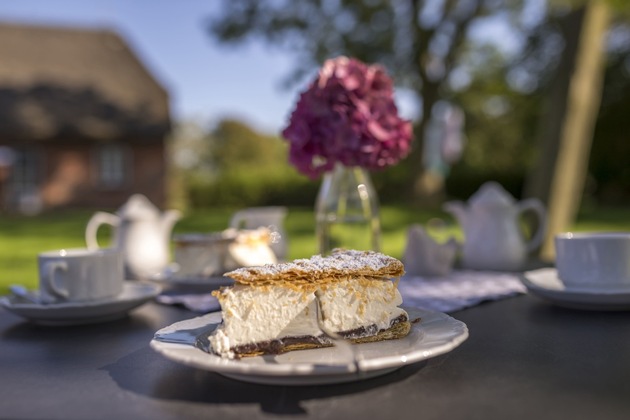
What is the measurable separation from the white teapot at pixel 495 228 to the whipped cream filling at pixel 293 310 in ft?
3.87

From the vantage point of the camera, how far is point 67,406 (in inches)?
34.6

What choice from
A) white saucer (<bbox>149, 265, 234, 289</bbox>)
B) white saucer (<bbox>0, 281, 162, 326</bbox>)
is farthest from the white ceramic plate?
white saucer (<bbox>149, 265, 234, 289</bbox>)

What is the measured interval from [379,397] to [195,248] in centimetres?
117

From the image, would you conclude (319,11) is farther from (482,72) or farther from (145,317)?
(145,317)

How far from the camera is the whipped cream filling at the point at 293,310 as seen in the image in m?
1.03

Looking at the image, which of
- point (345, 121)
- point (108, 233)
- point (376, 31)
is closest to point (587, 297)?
point (345, 121)

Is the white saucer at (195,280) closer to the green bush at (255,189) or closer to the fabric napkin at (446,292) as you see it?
the fabric napkin at (446,292)

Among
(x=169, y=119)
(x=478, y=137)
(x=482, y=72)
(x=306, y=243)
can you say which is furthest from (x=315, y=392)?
(x=478, y=137)

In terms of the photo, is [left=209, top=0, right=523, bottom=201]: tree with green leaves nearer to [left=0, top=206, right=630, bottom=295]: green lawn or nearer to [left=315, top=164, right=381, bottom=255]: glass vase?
[left=0, top=206, right=630, bottom=295]: green lawn

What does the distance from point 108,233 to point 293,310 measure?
8.64 m

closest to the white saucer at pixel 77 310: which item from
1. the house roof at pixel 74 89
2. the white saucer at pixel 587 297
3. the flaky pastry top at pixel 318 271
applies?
the flaky pastry top at pixel 318 271

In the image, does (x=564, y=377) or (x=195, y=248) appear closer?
(x=564, y=377)

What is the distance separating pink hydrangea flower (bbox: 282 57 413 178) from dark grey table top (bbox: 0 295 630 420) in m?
0.84

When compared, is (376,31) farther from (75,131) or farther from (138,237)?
(138,237)
